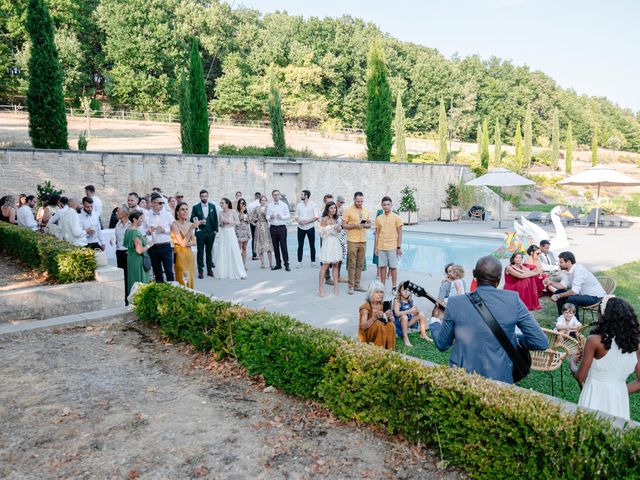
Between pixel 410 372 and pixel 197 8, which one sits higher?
pixel 197 8

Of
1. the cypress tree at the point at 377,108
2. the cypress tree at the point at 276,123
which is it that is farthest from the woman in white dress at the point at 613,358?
the cypress tree at the point at 377,108

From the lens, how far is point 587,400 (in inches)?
143

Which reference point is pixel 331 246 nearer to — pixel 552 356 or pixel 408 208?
pixel 552 356

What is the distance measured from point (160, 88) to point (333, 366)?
4642 cm

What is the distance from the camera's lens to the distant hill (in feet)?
145

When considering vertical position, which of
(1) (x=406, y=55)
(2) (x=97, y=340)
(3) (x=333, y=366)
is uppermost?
(1) (x=406, y=55)

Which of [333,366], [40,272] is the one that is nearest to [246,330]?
[333,366]

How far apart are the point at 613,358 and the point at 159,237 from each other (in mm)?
7047

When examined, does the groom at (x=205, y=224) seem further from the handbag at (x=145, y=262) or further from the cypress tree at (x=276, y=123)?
the cypress tree at (x=276, y=123)

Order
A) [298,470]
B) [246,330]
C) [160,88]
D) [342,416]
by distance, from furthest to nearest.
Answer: [160,88] < [246,330] < [342,416] < [298,470]

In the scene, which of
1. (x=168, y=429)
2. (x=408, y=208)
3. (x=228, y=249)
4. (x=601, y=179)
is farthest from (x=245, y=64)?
(x=168, y=429)

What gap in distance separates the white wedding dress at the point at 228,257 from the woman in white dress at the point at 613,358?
7.53m

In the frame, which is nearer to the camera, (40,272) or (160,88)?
(40,272)

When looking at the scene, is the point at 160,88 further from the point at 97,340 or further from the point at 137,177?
the point at 97,340
